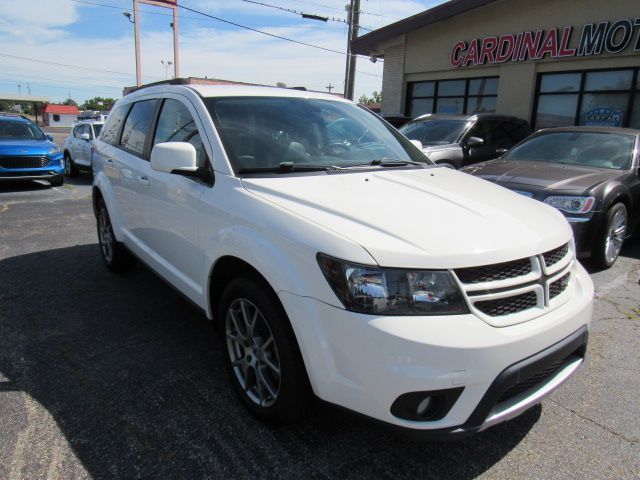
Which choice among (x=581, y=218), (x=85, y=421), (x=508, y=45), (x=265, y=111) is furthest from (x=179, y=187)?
(x=508, y=45)

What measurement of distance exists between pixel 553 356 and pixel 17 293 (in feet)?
14.4

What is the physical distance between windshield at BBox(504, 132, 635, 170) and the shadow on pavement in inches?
172

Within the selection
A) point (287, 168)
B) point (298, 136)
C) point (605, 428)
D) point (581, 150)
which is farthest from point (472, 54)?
point (605, 428)

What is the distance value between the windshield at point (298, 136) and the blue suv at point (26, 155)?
929 cm

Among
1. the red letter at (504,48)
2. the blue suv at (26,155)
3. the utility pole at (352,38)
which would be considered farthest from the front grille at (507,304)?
the utility pole at (352,38)

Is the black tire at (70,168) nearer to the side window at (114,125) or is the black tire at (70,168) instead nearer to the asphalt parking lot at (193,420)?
the side window at (114,125)

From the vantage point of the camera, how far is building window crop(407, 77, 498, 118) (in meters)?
14.3

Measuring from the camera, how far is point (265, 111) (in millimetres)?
3217

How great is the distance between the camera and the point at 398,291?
6.37 ft

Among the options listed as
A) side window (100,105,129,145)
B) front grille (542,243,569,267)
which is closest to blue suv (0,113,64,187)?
side window (100,105,129,145)

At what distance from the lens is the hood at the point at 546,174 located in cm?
508

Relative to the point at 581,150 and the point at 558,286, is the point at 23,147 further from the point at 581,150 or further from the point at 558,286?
the point at 558,286

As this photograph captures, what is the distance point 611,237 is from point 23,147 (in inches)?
437

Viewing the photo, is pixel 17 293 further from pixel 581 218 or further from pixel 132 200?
pixel 581 218
